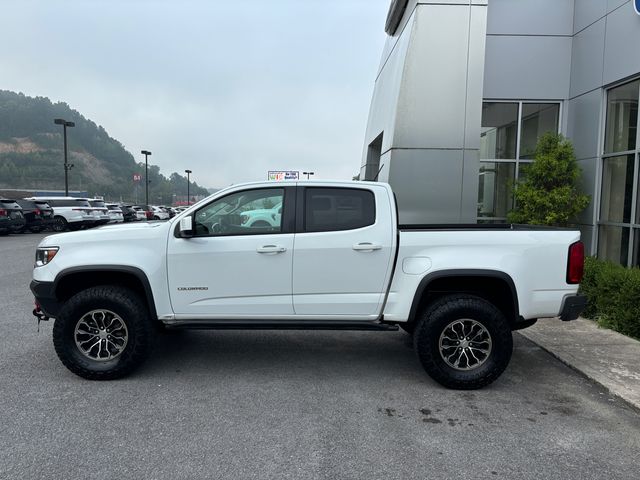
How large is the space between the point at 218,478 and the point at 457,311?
2.57 metres

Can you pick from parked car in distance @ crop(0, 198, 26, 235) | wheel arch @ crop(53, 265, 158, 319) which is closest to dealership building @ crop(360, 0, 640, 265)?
wheel arch @ crop(53, 265, 158, 319)

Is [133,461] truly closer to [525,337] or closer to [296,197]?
[296,197]

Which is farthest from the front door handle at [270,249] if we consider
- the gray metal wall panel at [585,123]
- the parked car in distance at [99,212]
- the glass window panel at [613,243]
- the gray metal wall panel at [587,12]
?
the parked car in distance at [99,212]

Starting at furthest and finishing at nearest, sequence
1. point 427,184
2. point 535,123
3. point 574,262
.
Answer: point 535,123 < point 427,184 < point 574,262

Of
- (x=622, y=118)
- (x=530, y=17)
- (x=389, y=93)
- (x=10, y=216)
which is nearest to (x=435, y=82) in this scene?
(x=389, y=93)

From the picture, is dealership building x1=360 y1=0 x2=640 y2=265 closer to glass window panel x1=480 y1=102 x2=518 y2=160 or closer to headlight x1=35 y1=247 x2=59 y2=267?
glass window panel x1=480 y1=102 x2=518 y2=160

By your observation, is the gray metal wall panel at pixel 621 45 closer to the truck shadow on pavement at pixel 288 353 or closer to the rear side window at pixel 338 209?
the truck shadow on pavement at pixel 288 353

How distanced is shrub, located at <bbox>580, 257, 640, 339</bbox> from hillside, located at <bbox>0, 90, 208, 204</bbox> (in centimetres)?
10885

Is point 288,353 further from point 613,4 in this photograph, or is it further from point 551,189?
point 613,4

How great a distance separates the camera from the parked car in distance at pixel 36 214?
22984 millimetres

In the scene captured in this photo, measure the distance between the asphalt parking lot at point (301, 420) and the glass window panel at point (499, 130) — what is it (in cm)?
652

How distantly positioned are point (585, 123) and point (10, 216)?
21.3 m

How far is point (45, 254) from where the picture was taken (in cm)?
481

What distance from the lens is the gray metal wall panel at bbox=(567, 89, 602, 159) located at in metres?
9.41
